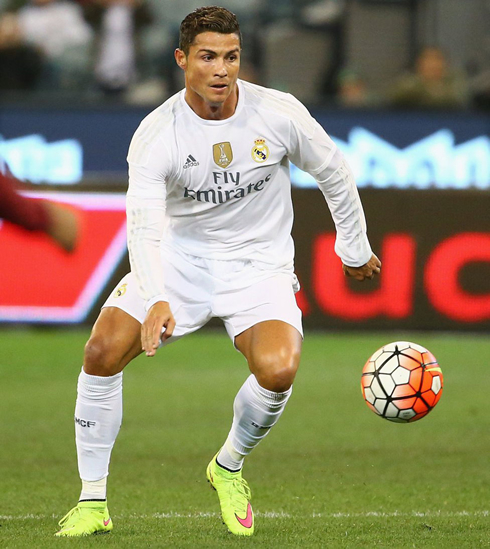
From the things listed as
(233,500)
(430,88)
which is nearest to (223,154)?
(233,500)

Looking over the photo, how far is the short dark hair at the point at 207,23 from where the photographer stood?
464cm

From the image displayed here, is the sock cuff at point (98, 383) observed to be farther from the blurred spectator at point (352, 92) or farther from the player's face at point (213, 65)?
the blurred spectator at point (352, 92)

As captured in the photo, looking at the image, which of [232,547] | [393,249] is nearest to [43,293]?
[393,249]

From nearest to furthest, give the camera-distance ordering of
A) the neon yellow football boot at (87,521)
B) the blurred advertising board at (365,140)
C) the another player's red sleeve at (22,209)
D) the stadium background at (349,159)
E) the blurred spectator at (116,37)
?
the another player's red sleeve at (22,209), the neon yellow football boot at (87,521), the stadium background at (349,159), the blurred advertising board at (365,140), the blurred spectator at (116,37)

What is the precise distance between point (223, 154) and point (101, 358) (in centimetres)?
101

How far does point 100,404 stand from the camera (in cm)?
471

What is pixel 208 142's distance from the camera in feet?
15.7

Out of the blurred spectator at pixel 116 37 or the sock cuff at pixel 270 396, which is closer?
the sock cuff at pixel 270 396

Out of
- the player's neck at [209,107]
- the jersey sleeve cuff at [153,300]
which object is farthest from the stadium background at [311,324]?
the player's neck at [209,107]

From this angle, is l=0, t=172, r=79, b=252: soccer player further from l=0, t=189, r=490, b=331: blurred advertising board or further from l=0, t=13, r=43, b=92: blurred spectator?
l=0, t=13, r=43, b=92: blurred spectator

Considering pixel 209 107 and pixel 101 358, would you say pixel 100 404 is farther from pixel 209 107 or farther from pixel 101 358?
pixel 209 107

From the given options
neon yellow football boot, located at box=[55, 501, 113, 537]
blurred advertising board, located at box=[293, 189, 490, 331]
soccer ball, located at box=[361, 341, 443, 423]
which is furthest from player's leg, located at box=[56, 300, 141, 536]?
blurred advertising board, located at box=[293, 189, 490, 331]

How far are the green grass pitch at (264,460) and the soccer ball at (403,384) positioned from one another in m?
0.45

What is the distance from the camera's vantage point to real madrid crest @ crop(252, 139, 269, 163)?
15.9 ft
